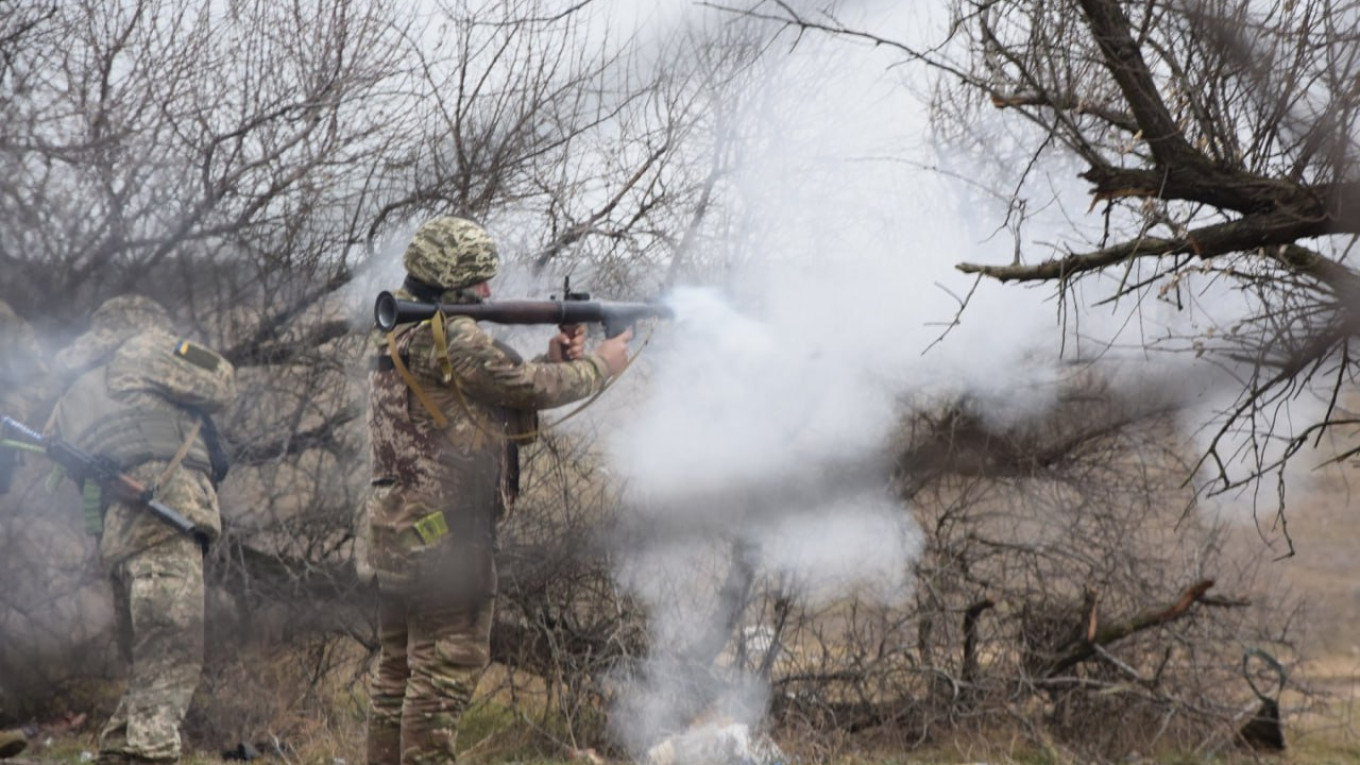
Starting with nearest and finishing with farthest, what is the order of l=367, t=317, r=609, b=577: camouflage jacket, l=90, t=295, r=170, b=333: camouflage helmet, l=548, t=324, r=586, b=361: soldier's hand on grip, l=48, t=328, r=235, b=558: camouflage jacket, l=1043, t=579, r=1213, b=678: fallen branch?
l=367, t=317, r=609, b=577: camouflage jacket < l=548, t=324, r=586, b=361: soldier's hand on grip < l=48, t=328, r=235, b=558: camouflage jacket < l=90, t=295, r=170, b=333: camouflage helmet < l=1043, t=579, r=1213, b=678: fallen branch

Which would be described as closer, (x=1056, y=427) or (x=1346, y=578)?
(x=1056, y=427)

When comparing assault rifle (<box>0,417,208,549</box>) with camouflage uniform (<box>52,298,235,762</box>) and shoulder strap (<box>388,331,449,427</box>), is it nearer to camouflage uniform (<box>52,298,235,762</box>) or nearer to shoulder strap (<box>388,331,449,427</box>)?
camouflage uniform (<box>52,298,235,762</box>)

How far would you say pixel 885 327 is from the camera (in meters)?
7.37

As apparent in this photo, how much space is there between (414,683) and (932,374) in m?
3.83

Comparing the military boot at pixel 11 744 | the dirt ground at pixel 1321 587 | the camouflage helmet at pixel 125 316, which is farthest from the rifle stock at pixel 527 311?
the military boot at pixel 11 744

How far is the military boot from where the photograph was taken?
5.78 meters

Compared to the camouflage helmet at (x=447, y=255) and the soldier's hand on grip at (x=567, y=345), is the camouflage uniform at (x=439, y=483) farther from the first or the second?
the soldier's hand on grip at (x=567, y=345)

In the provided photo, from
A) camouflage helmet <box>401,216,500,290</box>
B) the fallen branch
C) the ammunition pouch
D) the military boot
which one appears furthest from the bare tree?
the military boot

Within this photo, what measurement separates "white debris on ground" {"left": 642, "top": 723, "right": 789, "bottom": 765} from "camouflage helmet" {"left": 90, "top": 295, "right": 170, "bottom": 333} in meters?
3.04

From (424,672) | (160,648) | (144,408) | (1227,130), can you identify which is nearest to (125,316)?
(144,408)

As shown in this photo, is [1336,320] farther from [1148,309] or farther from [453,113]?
[453,113]

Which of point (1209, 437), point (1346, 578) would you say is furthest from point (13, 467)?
point (1346, 578)

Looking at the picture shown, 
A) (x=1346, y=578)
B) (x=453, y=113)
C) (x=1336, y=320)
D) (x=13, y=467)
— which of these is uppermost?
(x=453, y=113)

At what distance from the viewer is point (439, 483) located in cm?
477
